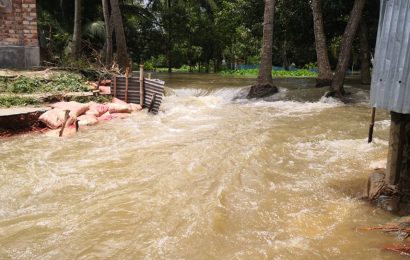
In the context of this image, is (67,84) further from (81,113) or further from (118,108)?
(81,113)

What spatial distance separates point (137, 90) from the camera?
1316 cm

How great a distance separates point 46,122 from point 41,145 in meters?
1.38

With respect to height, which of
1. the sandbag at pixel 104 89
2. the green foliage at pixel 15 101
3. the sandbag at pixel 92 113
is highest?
the sandbag at pixel 104 89

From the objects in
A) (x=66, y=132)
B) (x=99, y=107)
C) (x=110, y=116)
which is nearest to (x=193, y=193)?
(x=66, y=132)

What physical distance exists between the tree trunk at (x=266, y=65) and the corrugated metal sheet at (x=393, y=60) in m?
11.1

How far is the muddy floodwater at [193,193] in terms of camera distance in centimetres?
420

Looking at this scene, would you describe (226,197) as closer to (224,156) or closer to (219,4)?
(224,156)

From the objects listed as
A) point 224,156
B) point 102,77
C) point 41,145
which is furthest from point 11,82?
point 224,156

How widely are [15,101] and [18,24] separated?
4293 millimetres

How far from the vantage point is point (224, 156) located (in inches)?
299

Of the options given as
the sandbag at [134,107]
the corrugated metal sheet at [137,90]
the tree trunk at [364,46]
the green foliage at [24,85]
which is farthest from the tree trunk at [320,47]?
the green foliage at [24,85]

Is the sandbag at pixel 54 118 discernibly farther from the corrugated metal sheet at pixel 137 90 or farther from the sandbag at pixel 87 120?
the corrugated metal sheet at pixel 137 90

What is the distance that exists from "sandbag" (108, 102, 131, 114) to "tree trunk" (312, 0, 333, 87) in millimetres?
8007

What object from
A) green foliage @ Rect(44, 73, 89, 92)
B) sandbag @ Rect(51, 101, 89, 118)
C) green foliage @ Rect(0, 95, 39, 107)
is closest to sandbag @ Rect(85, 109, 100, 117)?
sandbag @ Rect(51, 101, 89, 118)
